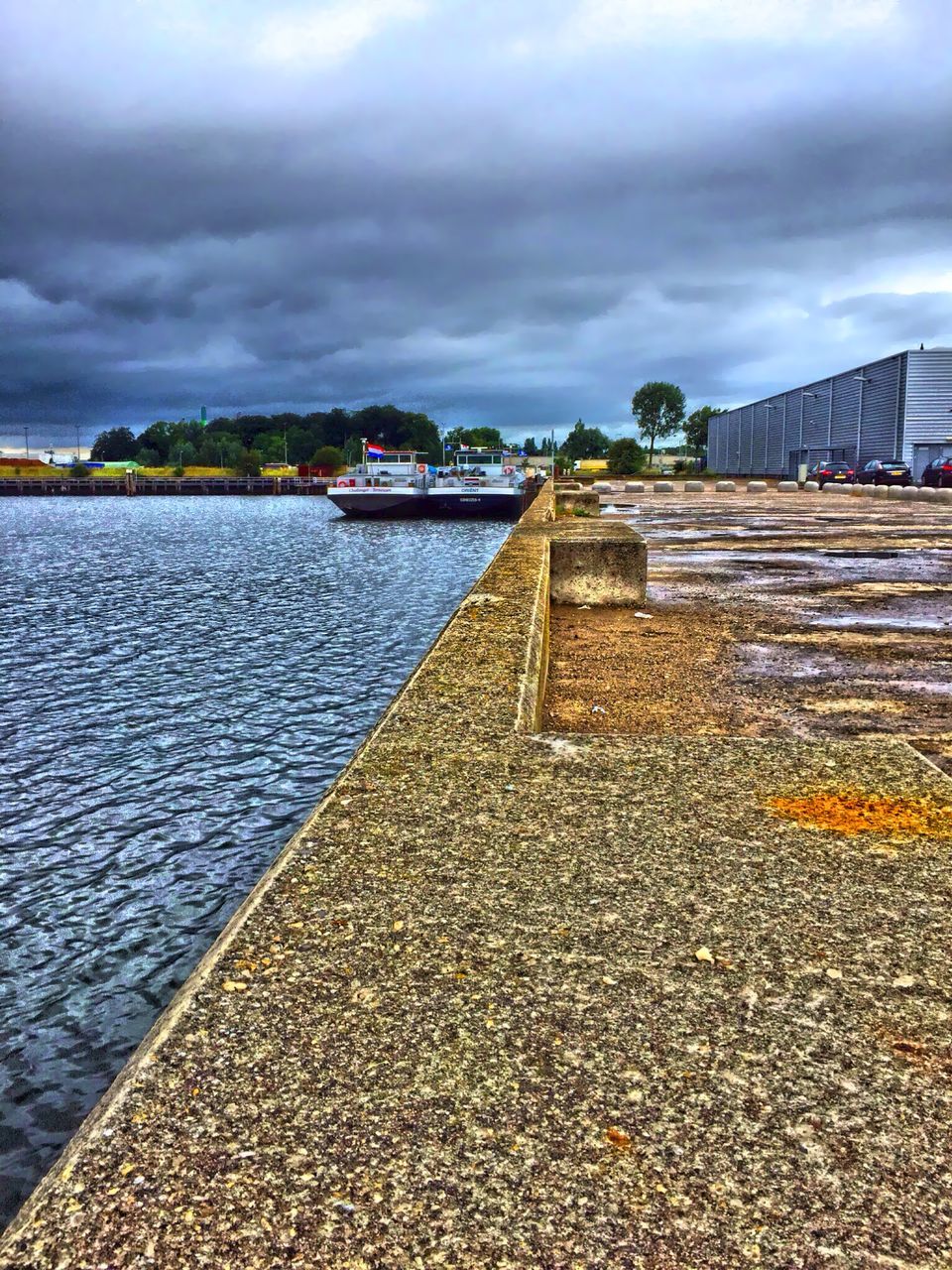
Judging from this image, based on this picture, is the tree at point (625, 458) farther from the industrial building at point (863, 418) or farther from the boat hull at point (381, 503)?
the boat hull at point (381, 503)

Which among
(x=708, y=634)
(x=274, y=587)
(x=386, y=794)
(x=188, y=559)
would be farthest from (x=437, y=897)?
(x=188, y=559)

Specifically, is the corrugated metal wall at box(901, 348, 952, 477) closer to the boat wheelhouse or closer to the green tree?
the boat wheelhouse

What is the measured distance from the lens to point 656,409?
132875mm

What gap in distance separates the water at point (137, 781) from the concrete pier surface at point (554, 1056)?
1630 mm

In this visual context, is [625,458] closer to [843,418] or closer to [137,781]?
[843,418]

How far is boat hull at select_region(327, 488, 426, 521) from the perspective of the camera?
174ft

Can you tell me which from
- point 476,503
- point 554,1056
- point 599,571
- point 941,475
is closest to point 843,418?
point 941,475

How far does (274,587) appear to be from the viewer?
22516 millimetres

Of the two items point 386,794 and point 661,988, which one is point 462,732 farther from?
point 661,988

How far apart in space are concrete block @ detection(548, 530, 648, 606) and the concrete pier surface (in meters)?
6.27

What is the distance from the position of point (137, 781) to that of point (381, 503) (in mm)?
48304

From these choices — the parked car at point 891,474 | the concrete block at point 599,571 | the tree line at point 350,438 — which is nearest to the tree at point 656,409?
the tree line at point 350,438

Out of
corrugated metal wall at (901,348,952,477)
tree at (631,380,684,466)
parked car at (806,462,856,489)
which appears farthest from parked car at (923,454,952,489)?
tree at (631,380,684,466)

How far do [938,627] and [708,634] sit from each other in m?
1.73
